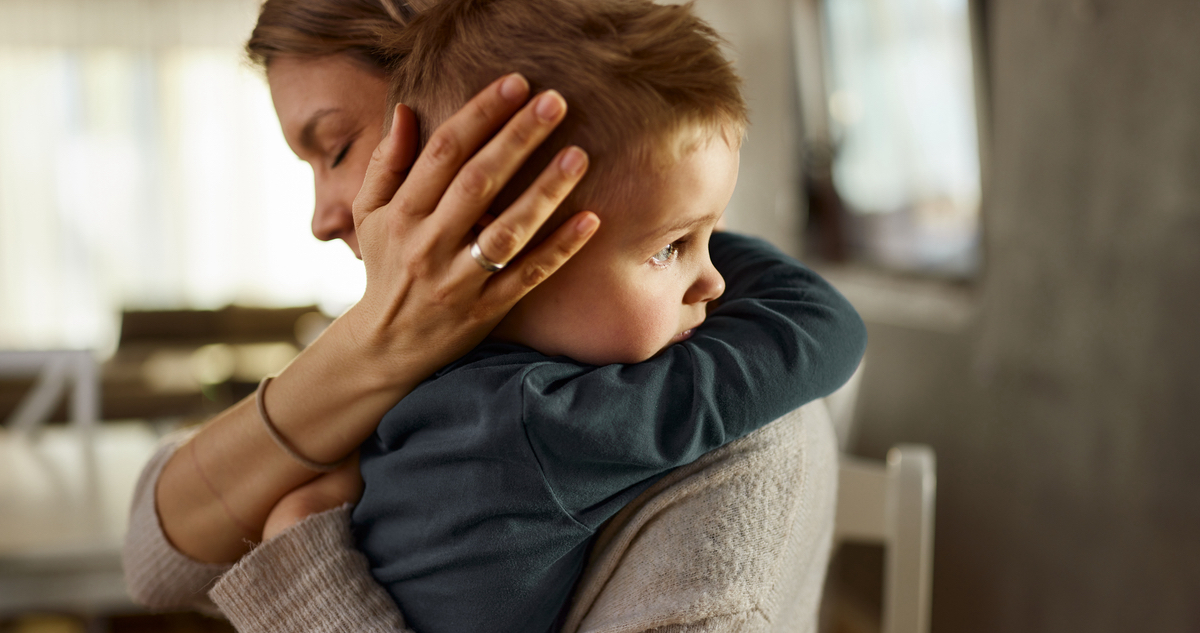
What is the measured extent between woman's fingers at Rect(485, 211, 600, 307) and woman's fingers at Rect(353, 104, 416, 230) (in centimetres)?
10

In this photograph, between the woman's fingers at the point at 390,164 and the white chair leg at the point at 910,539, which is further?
the white chair leg at the point at 910,539

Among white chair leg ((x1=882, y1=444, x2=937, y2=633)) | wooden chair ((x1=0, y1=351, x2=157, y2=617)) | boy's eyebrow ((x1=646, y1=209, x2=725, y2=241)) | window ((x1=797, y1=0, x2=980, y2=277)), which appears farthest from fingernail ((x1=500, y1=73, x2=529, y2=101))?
A: window ((x1=797, y1=0, x2=980, y2=277))

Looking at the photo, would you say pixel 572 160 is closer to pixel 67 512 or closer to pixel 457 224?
pixel 457 224

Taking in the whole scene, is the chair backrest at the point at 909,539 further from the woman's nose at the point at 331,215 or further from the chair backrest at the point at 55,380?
the chair backrest at the point at 55,380

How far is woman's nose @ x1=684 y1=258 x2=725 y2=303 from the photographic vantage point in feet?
1.82

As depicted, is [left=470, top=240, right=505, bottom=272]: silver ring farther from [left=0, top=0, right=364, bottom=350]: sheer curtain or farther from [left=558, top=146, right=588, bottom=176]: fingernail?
[left=0, top=0, right=364, bottom=350]: sheer curtain

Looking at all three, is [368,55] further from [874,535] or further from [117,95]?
[117,95]

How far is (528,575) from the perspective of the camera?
52 cm

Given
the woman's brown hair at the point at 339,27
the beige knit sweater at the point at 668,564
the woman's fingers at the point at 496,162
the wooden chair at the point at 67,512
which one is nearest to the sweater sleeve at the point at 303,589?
the beige knit sweater at the point at 668,564

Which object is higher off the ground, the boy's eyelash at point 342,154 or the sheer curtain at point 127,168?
the boy's eyelash at point 342,154

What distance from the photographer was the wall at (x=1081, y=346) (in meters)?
1.44

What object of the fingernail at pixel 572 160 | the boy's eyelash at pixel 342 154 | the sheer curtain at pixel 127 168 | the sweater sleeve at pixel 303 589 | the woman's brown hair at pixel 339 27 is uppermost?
the woman's brown hair at pixel 339 27

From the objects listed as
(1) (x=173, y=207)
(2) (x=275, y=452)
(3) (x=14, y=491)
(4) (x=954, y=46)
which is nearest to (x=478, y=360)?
(2) (x=275, y=452)

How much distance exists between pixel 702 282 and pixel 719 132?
11 cm
